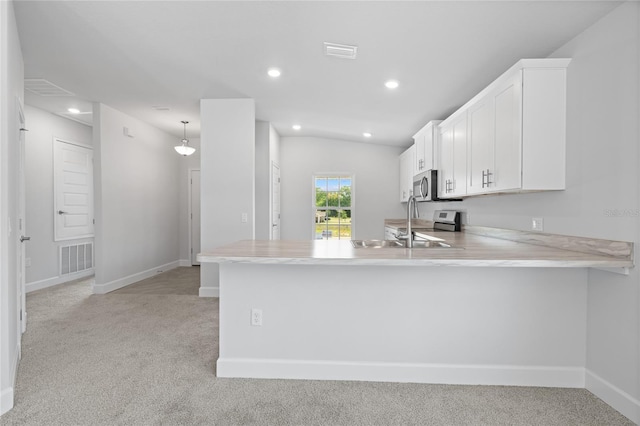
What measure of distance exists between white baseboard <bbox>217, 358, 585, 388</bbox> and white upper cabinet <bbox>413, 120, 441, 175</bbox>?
2523mm

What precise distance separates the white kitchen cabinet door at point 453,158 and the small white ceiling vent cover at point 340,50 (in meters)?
1.26

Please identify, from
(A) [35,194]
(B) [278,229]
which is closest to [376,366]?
(B) [278,229]

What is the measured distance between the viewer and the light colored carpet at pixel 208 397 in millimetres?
1944

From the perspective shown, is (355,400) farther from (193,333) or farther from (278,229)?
(278,229)

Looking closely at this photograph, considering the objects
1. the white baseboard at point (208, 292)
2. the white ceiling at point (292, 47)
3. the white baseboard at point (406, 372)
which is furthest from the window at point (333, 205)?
the white baseboard at point (406, 372)

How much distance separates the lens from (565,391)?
224 centimetres

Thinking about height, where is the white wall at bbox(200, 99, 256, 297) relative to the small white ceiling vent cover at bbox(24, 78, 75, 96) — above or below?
below

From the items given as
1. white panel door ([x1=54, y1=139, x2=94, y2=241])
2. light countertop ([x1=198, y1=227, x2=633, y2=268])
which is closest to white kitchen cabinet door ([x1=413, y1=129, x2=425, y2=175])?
light countertop ([x1=198, y1=227, x2=633, y2=268])

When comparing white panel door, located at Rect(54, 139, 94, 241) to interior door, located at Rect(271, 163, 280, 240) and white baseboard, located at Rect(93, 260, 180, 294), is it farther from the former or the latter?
interior door, located at Rect(271, 163, 280, 240)

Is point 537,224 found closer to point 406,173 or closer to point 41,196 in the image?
point 406,173

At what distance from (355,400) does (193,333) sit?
1.74 m

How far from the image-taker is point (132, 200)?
5512mm

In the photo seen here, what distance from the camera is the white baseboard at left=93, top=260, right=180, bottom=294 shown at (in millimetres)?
4773

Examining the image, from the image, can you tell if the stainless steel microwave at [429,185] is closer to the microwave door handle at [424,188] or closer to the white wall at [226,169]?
the microwave door handle at [424,188]
